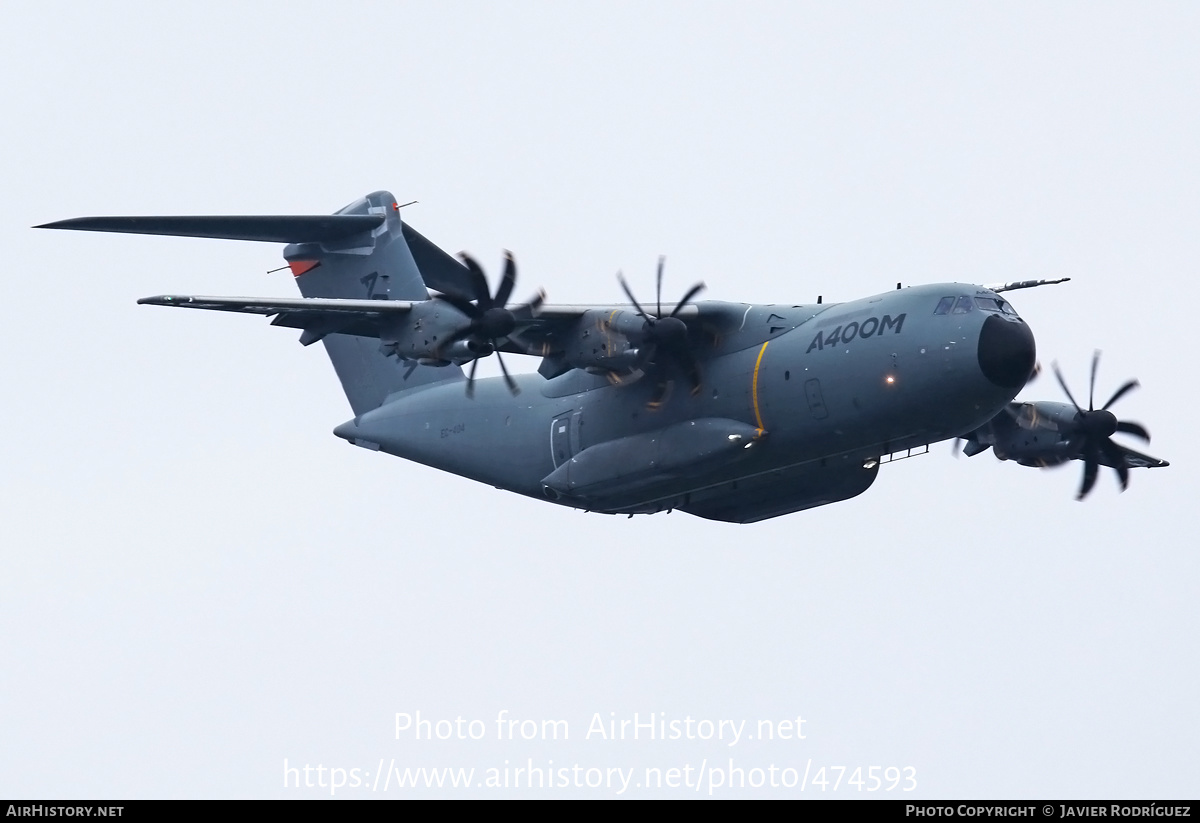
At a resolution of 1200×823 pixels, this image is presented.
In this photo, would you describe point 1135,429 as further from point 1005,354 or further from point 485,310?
point 485,310

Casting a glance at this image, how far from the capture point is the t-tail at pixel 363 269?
1259 inches

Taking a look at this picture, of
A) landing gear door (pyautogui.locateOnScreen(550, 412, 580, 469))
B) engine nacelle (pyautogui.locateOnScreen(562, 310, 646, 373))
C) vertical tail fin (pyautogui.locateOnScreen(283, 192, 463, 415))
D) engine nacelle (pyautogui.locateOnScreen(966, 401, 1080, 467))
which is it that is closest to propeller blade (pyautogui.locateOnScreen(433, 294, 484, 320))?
engine nacelle (pyautogui.locateOnScreen(562, 310, 646, 373))

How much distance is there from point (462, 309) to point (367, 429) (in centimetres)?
618

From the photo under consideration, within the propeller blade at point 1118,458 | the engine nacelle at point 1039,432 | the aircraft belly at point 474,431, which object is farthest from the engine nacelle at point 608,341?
the propeller blade at point 1118,458

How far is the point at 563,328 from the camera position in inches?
1097

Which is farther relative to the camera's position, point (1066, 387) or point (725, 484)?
point (1066, 387)

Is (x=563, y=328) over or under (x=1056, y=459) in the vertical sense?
over

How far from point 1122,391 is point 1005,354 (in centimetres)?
573

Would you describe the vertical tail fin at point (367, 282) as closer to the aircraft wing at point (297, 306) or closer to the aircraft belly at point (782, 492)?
the aircraft wing at point (297, 306)

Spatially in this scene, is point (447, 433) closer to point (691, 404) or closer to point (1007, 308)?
point (691, 404)

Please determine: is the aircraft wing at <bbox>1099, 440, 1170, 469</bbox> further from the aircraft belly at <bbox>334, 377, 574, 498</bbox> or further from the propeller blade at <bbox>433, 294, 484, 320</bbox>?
the propeller blade at <bbox>433, 294, 484, 320</bbox>

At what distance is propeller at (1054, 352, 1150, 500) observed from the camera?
101 feet
